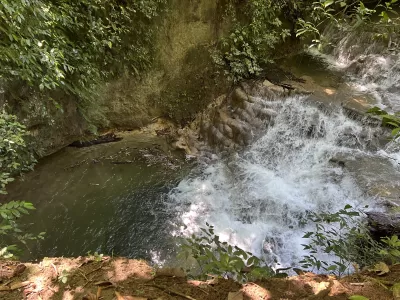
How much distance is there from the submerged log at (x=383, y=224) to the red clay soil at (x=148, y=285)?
2168mm

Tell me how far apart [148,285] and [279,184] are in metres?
4.20

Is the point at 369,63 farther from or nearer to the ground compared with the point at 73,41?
nearer to the ground

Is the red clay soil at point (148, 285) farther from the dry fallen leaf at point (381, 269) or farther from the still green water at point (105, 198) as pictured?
the still green water at point (105, 198)

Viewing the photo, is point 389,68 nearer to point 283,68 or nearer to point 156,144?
A: point 283,68

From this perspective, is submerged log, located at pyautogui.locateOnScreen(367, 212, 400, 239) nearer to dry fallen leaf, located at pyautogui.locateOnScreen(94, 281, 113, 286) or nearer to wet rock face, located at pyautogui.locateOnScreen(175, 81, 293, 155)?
wet rock face, located at pyautogui.locateOnScreen(175, 81, 293, 155)

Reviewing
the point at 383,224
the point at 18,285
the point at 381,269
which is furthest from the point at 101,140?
the point at 381,269


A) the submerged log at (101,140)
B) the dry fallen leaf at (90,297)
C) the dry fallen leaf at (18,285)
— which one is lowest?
the submerged log at (101,140)

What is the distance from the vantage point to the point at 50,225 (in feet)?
15.1

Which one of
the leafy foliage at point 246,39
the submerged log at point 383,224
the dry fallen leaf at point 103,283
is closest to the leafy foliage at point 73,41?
the leafy foliage at point 246,39

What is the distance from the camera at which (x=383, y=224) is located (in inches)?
151

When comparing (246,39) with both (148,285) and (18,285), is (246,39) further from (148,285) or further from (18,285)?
(18,285)

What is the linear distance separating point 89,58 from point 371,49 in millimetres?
6915

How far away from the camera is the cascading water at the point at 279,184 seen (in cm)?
467

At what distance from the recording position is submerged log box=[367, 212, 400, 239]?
3.77 meters
